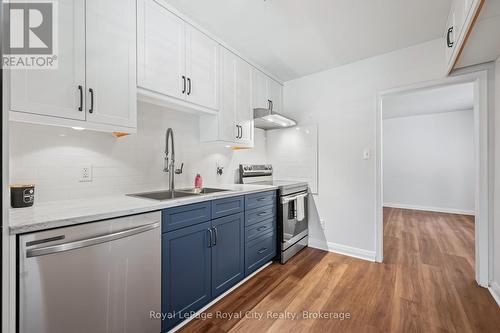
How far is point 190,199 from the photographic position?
167 centimetres

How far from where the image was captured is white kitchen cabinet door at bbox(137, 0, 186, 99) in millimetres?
1720

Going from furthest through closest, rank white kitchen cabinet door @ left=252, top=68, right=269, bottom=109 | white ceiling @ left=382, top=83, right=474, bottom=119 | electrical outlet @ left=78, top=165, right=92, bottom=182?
white ceiling @ left=382, top=83, right=474, bottom=119 → white kitchen cabinet door @ left=252, top=68, right=269, bottom=109 → electrical outlet @ left=78, top=165, right=92, bottom=182

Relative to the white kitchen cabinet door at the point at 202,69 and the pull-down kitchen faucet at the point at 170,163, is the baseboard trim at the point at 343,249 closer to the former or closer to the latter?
the pull-down kitchen faucet at the point at 170,163

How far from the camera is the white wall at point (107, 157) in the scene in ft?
4.75

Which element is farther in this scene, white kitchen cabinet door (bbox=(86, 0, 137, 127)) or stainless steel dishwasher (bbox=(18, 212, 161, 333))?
white kitchen cabinet door (bbox=(86, 0, 137, 127))

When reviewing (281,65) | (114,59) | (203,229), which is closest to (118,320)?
(203,229)

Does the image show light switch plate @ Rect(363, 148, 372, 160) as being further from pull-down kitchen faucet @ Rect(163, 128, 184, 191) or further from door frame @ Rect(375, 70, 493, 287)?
pull-down kitchen faucet @ Rect(163, 128, 184, 191)

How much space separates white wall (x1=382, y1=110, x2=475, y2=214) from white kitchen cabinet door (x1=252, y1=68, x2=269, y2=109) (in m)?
4.95

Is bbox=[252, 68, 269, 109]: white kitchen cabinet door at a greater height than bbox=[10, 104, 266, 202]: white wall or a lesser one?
greater

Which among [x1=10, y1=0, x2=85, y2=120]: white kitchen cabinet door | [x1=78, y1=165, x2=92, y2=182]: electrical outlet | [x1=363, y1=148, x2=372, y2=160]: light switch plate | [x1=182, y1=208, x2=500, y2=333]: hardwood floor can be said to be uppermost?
[x1=10, y1=0, x2=85, y2=120]: white kitchen cabinet door

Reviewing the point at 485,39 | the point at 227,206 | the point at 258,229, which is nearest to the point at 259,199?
the point at 258,229

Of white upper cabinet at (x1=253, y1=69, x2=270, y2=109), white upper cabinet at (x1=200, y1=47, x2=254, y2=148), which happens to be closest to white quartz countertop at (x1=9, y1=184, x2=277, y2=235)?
white upper cabinet at (x1=200, y1=47, x2=254, y2=148)

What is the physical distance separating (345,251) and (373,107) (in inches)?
77.1

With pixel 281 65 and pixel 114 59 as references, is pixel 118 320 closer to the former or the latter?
pixel 114 59
